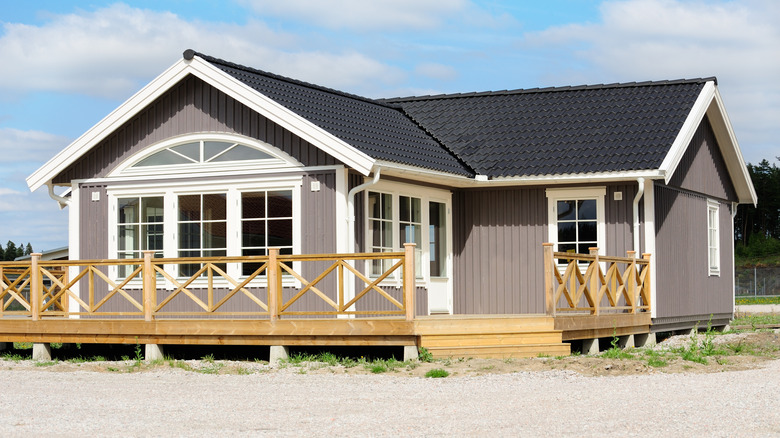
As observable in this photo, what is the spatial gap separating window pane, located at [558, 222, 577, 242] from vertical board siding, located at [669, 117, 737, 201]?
6.62 feet

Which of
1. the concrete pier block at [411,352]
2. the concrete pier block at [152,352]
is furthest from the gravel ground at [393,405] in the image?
the concrete pier block at [152,352]

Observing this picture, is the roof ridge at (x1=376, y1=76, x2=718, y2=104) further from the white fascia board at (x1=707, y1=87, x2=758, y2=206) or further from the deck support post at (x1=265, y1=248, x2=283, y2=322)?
the deck support post at (x1=265, y1=248, x2=283, y2=322)

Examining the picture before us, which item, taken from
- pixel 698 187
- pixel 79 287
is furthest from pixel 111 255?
pixel 698 187

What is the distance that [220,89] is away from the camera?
16.0 metres

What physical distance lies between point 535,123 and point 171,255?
23.3ft

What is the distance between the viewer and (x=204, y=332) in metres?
14.8

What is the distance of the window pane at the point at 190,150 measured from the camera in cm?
1648

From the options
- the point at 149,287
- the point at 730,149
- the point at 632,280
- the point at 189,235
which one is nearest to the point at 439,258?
the point at 632,280

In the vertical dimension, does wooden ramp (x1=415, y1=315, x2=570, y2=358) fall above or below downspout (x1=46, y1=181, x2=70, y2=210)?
below

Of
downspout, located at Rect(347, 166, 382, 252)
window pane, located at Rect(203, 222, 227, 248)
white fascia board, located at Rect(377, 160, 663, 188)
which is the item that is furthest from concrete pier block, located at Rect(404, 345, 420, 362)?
window pane, located at Rect(203, 222, 227, 248)

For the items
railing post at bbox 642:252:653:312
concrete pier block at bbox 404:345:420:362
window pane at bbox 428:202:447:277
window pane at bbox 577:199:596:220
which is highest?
window pane at bbox 577:199:596:220

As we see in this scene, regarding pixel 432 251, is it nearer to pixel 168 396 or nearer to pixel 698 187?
pixel 698 187

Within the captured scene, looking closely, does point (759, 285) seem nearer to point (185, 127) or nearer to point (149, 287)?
point (185, 127)

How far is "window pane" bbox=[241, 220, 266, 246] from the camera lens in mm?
15906
